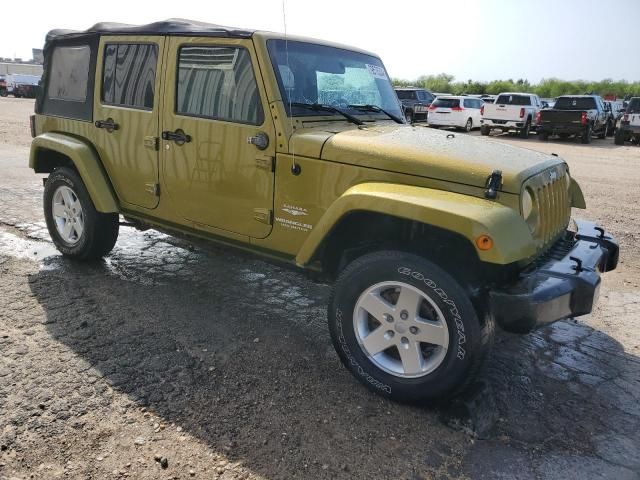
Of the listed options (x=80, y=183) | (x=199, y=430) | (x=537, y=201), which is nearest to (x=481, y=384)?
(x=537, y=201)

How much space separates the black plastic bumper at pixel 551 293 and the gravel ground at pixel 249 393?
23.2 inches

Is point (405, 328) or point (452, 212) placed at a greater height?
point (452, 212)

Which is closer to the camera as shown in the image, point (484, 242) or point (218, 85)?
point (484, 242)

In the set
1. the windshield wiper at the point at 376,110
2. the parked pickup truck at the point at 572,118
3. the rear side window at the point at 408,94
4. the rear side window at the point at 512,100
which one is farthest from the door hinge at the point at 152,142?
the rear side window at the point at 408,94

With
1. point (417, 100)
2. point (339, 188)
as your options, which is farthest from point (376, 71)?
point (417, 100)

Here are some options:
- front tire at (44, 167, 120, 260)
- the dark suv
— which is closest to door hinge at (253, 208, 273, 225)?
front tire at (44, 167, 120, 260)

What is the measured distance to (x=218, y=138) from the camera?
3627mm

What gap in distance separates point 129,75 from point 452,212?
285 cm

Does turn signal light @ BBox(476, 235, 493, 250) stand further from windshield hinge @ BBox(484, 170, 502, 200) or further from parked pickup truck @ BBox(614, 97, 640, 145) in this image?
parked pickup truck @ BBox(614, 97, 640, 145)

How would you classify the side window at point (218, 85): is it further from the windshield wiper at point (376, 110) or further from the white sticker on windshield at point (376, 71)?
the white sticker on windshield at point (376, 71)

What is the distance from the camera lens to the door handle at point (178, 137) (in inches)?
150

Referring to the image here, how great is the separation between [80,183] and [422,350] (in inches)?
128

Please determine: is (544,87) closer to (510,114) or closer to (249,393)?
(510,114)

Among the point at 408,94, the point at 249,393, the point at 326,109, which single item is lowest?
the point at 249,393
